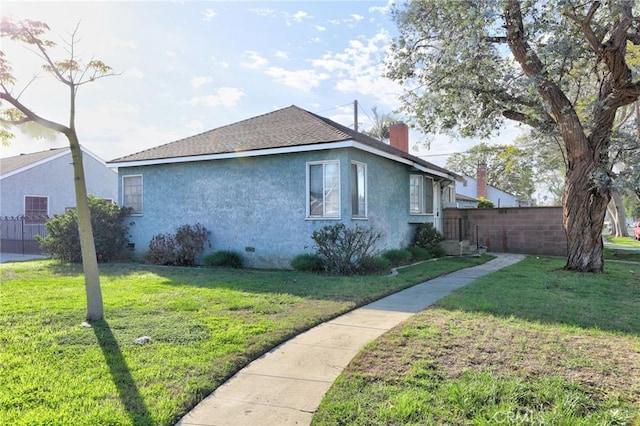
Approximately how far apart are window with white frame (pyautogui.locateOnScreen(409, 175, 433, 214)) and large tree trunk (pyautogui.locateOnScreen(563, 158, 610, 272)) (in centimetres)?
515

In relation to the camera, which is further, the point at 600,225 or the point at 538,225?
the point at 538,225

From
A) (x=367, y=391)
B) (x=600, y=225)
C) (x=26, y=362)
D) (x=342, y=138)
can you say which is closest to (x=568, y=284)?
(x=600, y=225)

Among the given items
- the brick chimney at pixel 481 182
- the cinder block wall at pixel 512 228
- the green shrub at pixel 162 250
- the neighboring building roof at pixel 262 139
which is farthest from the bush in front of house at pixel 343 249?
the brick chimney at pixel 481 182

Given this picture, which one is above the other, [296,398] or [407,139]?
[407,139]

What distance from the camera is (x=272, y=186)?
1200cm

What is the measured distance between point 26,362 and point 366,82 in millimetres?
13697

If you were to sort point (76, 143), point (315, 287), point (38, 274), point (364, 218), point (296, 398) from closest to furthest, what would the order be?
1. point (296, 398)
2. point (76, 143)
3. point (315, 287)
4. point (38, 274)
5. point (364, 218)

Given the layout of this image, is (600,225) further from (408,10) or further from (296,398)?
(296,398)

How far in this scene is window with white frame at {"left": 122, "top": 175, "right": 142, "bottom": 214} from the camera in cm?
1469

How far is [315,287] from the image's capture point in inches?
336

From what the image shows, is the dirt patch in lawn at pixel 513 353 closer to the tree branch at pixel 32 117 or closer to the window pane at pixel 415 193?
the tree branch at pixel 32 117

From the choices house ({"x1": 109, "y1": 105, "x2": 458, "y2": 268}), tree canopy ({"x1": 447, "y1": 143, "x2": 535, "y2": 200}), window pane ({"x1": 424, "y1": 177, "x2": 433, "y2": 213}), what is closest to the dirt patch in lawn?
house ({"x1": 109, "y1": 105, "x2": 458, "y2": 268})

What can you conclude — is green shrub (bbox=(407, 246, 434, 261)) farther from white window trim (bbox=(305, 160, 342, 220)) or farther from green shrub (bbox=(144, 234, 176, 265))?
green shrub (bbox=(144, 234, 176, 265))

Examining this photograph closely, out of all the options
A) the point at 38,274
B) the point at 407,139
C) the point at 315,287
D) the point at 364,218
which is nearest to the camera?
the point at 315,287
